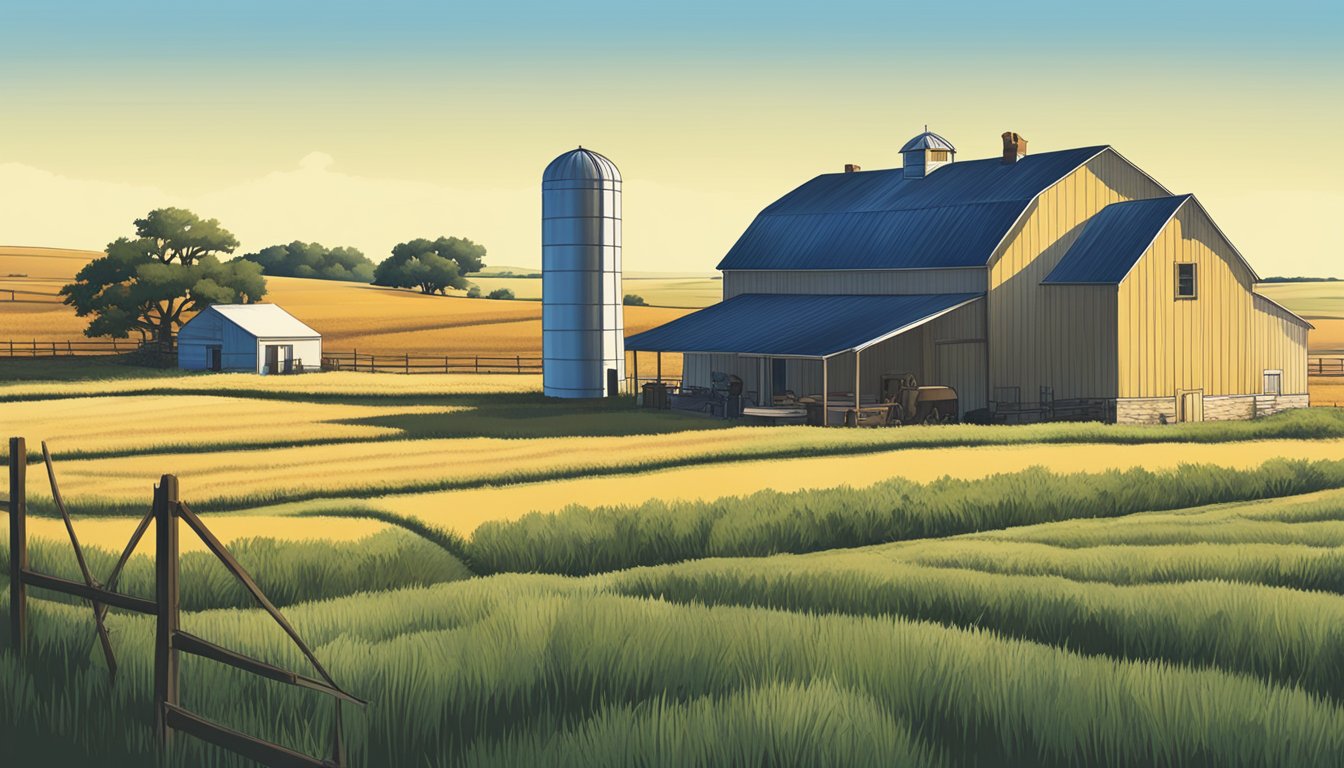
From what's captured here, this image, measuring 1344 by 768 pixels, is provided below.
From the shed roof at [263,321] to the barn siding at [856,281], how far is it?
31.9 meters

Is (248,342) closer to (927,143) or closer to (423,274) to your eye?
(927,143)

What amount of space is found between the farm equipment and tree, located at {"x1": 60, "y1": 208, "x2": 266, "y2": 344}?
58.1 metres

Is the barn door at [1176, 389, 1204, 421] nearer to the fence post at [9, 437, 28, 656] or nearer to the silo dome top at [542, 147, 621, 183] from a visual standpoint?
the silo dome top at [542, 147, 621, 183]

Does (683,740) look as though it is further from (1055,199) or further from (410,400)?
(410,400)

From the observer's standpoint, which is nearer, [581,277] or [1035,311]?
[1035,311]

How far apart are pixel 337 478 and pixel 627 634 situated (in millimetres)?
19655

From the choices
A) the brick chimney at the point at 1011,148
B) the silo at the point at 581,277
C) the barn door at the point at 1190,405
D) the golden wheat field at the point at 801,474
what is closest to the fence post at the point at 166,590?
the golden wheat field at the point at 801,474

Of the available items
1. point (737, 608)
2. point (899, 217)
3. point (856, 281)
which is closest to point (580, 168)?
point (856, 281)

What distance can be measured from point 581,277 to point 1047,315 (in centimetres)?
1958

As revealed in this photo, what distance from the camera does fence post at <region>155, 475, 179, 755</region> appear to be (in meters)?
9.95

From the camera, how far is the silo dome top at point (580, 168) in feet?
214

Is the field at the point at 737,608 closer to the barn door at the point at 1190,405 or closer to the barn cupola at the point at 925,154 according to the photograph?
the barn door at the point at 1190,405

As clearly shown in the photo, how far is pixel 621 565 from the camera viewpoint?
23203 millimetres

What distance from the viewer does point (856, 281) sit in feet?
187
